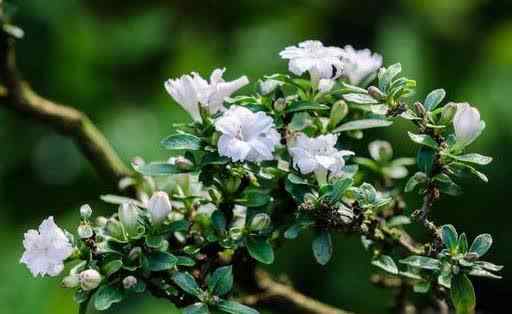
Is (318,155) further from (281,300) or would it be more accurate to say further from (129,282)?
(281,300)

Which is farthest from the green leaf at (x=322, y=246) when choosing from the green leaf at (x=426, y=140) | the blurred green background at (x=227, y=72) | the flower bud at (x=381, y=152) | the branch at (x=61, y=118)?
the blurred green background at (x=227, y=72)

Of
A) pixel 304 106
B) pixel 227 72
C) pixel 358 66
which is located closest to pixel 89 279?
pixel 304 106

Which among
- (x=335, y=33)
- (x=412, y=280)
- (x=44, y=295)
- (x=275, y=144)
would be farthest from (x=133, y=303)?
(x=275, y=144)

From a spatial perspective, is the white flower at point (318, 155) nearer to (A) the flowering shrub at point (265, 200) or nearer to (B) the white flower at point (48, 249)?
(A) the flowering shrub at point (265, 200)

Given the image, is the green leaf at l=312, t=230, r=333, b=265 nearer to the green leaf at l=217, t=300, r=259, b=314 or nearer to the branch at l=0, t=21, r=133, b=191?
the green leaf at l=217, t=300, r=259, b=314

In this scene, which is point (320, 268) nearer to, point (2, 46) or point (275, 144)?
point (2, 46)

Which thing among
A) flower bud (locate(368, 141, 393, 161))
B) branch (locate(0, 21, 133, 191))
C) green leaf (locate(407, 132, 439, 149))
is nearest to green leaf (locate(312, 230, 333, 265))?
green leaf (locate(407, 132, 439, 149))
